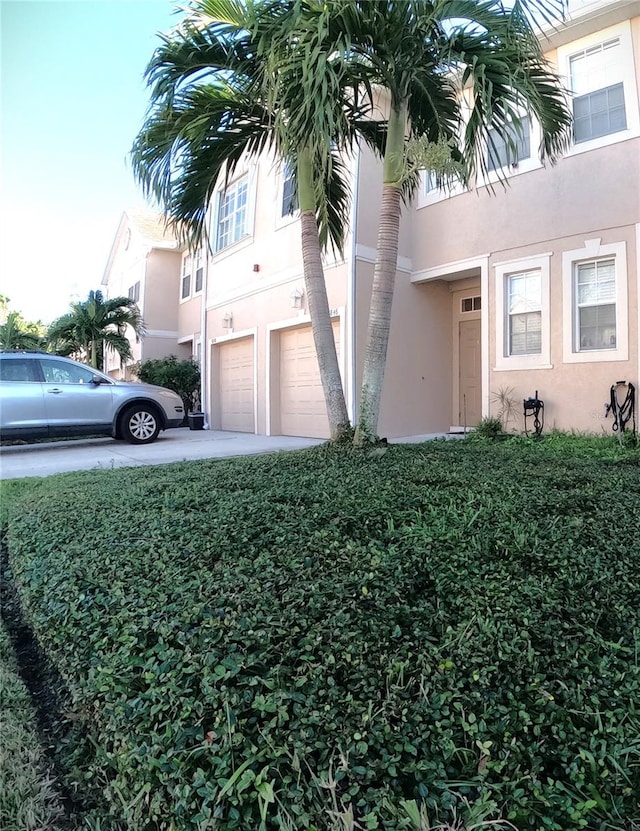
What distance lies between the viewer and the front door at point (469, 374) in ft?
33.1

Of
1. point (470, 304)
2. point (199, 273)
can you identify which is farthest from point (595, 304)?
point (199, 273)

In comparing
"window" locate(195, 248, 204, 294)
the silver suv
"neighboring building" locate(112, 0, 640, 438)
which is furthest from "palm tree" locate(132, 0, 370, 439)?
"window" locate(195, 248, 204, 294)

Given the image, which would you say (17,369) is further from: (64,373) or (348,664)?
(348,664)

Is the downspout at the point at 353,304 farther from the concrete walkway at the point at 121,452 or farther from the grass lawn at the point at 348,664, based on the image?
the grass lawn at the point at 348,664

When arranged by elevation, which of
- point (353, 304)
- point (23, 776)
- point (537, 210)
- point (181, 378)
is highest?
point (537, 210)

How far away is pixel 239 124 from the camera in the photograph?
5801mm

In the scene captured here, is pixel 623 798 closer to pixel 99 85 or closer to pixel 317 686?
pixel 317 686

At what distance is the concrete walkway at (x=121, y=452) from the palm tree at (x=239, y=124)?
300cm

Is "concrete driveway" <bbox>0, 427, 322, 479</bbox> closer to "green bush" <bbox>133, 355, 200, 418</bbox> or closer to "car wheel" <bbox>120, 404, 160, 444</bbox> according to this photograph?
"car wheel" <bbox>120, 404, 160, 444</bbox>

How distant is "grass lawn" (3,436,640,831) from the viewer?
4.51 ft

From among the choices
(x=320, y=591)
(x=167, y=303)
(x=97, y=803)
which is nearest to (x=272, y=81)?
(x=320, y=591)

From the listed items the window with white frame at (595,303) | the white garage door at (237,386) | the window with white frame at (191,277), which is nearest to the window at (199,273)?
the window with white frame at (191,277)

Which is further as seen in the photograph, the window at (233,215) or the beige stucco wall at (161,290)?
the beige stucco wall at (161,290)

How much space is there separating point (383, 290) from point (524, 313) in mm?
3964
